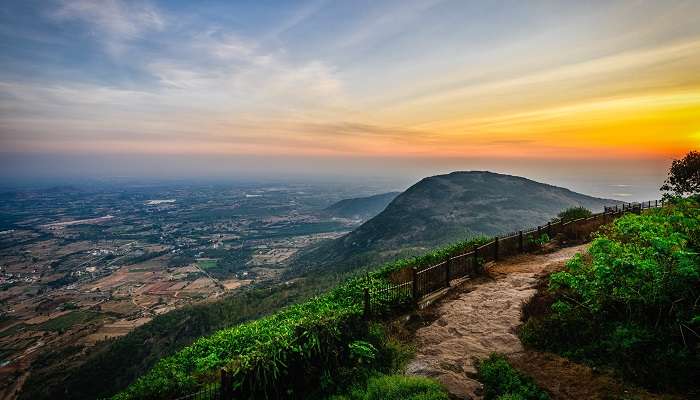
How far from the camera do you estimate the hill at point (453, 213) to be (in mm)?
113375

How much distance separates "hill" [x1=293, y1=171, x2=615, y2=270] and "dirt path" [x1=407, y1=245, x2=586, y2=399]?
75694 mm

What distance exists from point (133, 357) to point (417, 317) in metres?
55.5

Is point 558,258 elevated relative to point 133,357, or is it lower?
elevated

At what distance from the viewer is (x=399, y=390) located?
21.0ft

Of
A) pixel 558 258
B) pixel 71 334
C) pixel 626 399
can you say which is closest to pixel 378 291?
pixel 626 399

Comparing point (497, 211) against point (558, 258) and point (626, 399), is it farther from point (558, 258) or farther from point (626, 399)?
point (626, 399)

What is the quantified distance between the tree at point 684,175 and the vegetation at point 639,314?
2215 centimetres

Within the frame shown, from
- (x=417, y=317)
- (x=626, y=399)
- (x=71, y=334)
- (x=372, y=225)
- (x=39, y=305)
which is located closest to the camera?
(x=626, y=399)

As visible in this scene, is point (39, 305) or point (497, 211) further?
point (497, 211)

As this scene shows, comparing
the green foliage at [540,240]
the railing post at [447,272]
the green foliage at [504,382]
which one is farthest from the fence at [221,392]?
the green foliage at [540,240]

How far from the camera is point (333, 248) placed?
13088 centimetres

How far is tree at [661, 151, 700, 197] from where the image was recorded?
2347 centimetres

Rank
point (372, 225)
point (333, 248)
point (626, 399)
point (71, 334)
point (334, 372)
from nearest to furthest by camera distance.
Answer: point (626, 399) < point (334, 372) < point (71, 334) < point (333, 248) < point (372, 225)

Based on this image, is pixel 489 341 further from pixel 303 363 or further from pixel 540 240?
pixel 540 240
